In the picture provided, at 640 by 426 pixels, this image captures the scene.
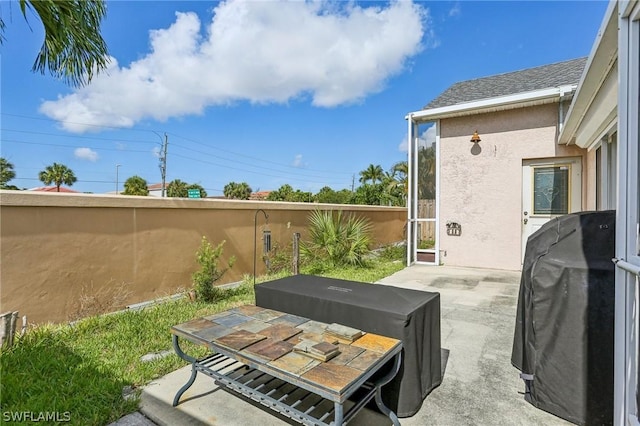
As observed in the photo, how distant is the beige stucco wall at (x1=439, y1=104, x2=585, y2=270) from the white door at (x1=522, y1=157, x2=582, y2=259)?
154 mm

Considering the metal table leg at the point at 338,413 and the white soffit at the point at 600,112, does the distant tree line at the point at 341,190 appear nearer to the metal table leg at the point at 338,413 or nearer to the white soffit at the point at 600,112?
the white soffit at the point at 600,112

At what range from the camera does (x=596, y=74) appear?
3.26 metres

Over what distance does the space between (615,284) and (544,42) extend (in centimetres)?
936

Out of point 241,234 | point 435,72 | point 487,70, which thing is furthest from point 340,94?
point 241,234

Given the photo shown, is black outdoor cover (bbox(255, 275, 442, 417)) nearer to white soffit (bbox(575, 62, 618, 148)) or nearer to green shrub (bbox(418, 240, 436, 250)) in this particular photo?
white soffit (bbox(575, 62, 618, 148))

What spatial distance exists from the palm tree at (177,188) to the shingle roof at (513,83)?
27.5 m

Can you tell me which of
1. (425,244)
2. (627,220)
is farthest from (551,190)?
(627,220)

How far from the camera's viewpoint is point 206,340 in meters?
2.13

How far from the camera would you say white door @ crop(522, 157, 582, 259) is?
664 cm

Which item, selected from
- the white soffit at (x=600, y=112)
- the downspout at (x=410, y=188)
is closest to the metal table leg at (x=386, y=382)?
the white soffit at (x=600, y=112)

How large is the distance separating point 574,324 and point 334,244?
19.6ft

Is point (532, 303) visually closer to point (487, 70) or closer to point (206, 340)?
point (206, 340)

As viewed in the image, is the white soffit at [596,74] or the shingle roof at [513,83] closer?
the white soffit at [596,74]

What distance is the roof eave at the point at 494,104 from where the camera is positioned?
6290 mm
